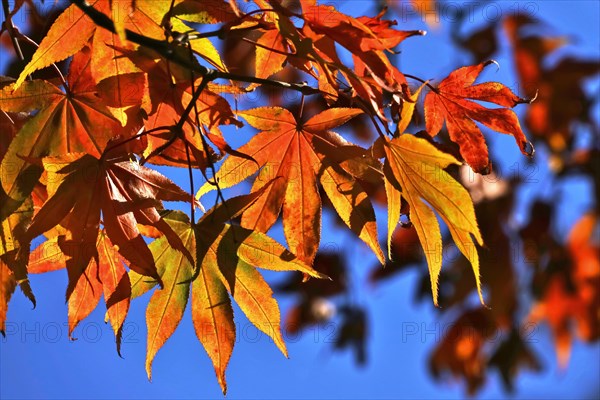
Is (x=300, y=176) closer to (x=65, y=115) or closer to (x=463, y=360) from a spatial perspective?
(x=65, y=115)

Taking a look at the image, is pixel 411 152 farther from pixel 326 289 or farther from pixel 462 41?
pixel 326 289

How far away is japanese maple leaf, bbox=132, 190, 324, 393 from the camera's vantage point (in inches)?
32.2

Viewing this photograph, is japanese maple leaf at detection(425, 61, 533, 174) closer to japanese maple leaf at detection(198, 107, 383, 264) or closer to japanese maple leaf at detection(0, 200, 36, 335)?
japanese maple leaf at detection(198, 107, 383, 264)

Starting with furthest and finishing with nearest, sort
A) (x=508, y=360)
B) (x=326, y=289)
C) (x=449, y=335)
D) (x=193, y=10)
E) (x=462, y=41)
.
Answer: (x=326, y=289)
(x=449, y=335)
(x=508, y=360)
(x=462, y=41)
(x=193, y=10)

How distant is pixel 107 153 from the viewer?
0.82 m

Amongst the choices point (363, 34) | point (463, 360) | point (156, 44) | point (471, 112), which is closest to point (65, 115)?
point (156, 44)

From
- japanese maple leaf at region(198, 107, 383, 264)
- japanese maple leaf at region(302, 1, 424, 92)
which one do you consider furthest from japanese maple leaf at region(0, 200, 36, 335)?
japanese maple leaf at region(302, 1, 424, 92)

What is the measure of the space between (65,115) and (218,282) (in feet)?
0.84

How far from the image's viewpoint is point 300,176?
3.07 ft

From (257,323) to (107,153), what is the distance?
0.25 m

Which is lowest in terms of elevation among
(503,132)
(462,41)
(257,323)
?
(257,323)

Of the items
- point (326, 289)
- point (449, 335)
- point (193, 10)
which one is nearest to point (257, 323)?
point (193, 10)

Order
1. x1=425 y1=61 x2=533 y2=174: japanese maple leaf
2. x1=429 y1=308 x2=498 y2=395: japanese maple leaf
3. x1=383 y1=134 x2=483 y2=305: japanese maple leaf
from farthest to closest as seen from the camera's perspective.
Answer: x1=429 y1=308 x2=498 y2=395: japanese maple leaf
x1=425 y1=61 x2=533 y2=174: japanese maple leaf
x1=383 y1=134 x2=483 y2=305: japanese maple leaf

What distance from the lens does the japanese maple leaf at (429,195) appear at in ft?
2.49
